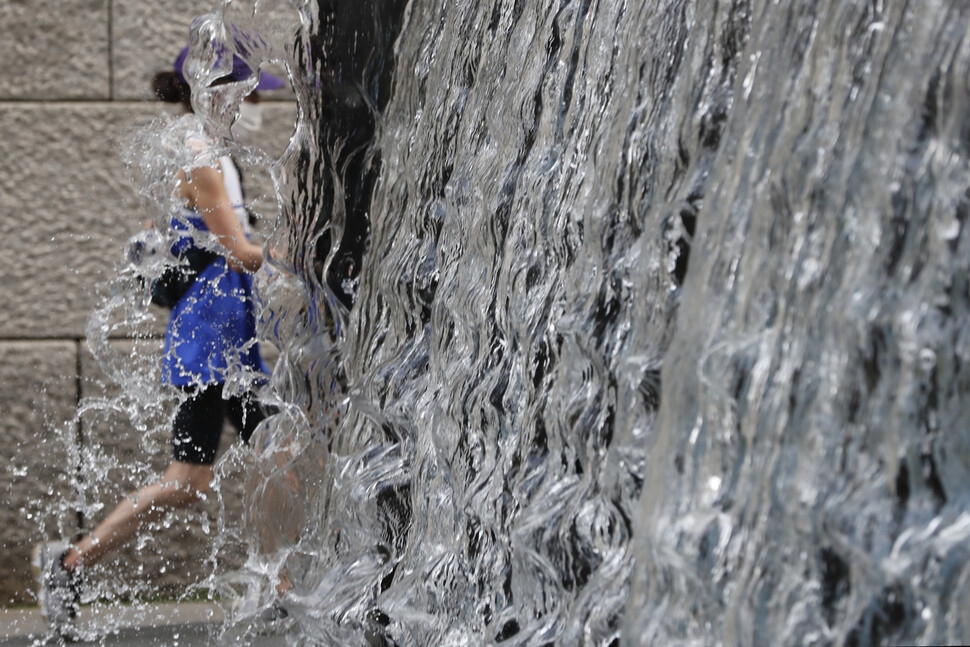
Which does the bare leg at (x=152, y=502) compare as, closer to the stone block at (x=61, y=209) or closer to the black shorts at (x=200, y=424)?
the black shorts at (x=200, y=424)

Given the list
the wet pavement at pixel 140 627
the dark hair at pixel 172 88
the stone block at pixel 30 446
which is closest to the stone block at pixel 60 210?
the stone block at pixel 30 446

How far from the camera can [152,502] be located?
11.0 ft

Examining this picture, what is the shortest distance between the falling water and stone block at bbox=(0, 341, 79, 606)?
85.0 inches

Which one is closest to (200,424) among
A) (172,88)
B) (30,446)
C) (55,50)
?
(172,88)

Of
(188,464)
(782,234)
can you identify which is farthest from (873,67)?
(188,464)

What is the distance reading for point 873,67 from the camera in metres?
0.91

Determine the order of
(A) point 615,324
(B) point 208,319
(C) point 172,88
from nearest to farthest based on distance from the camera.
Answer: (A) point 615,324 < (B) point 208,319 < (C) point 172,88

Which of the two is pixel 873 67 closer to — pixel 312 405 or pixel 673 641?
pixel 673 641

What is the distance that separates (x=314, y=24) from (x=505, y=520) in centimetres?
84

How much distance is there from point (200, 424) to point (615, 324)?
2121mm

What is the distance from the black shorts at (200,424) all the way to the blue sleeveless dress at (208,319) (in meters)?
0.08

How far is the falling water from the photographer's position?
83 centimetres

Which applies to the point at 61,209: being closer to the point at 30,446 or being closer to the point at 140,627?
the point at 30,446

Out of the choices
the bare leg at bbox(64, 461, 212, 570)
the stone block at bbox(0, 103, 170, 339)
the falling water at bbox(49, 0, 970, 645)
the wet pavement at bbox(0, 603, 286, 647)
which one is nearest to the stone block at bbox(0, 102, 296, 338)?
the stone block at bbox(0, 103, 170, 339)
